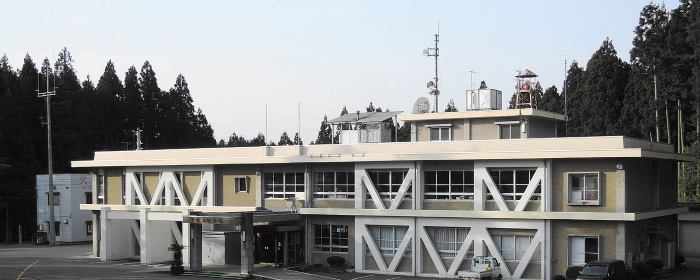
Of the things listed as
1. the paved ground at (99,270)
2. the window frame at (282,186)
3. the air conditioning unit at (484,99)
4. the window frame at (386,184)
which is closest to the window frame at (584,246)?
the paved ground at (99,270)

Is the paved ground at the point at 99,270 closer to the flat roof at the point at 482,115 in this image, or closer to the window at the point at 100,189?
the window at the point at 100,189

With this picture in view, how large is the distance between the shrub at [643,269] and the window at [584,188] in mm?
3730

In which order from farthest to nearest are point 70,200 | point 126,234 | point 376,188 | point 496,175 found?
point 70,200 → point 126,234 → point 376,188 → point 496,175

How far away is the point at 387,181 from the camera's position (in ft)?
149

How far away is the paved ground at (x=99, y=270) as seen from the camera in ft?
141

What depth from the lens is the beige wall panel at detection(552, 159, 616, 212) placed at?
127ft

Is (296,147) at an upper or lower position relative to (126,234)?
upper

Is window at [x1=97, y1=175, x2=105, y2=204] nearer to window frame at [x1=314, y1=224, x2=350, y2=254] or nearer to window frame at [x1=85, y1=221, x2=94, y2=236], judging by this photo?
window frame at [x1=85, y1=221, x2=94, y2=236]

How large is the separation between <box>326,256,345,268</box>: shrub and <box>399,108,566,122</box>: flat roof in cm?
927

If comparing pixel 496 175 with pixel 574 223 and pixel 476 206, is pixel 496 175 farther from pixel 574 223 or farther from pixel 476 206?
pixel 574 223

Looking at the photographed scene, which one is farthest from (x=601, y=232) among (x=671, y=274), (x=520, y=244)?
(x=671, y=274)

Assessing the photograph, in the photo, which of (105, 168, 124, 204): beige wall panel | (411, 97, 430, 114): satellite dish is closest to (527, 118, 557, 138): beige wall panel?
(411, 97, 430, 114): satellite dish

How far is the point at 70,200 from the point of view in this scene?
74000 mm

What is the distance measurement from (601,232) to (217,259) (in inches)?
924
